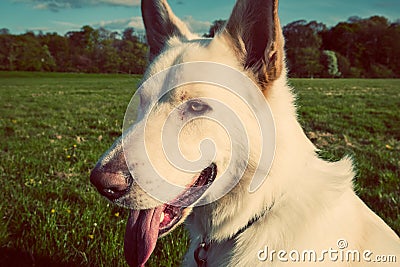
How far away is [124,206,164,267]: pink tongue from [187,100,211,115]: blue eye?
23.1 inches

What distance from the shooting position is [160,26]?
2.95 meters

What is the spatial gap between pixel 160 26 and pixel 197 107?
895mm

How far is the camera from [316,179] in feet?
7.90

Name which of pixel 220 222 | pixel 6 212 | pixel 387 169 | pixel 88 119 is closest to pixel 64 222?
pixel 6 212

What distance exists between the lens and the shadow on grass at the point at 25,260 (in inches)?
129

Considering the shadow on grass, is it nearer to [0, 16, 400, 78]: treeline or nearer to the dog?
the dog

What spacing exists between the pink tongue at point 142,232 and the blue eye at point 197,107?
586mm

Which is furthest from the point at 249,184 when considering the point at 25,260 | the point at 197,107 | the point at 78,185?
the point at 78,185

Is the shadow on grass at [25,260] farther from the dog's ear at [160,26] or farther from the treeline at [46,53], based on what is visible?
the treeline at [46,53]

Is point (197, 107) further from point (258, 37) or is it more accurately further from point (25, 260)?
point (25, 260)

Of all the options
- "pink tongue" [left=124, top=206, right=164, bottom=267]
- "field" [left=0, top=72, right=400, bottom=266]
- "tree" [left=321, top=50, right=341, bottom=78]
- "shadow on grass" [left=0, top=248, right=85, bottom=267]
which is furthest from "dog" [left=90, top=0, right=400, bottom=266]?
"tree" [left=321, top=50, right=341, bottom=78]

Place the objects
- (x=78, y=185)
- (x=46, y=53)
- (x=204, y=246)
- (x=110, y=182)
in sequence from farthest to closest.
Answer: (x=46, y=53) < (x=78, y=185) < (x=204, y=246) < (x=110, y=182)

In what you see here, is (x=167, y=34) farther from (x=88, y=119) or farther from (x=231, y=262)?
(x=88, y=119)

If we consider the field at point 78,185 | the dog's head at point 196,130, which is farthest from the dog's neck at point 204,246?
the field at point 78,185
